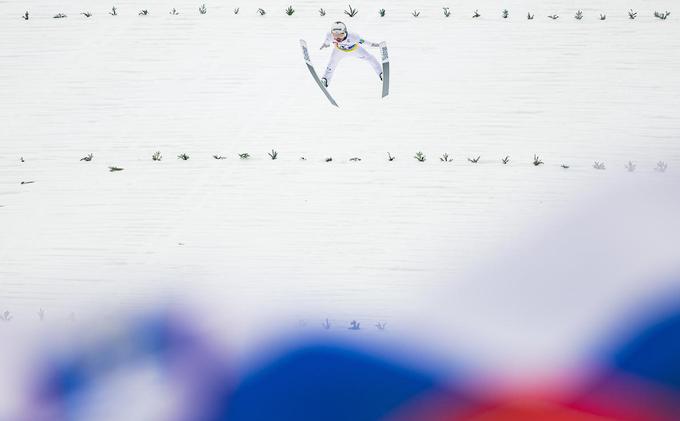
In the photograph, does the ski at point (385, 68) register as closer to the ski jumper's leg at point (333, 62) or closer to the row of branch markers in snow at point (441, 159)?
the ski jumper's leg at point (333, 62)

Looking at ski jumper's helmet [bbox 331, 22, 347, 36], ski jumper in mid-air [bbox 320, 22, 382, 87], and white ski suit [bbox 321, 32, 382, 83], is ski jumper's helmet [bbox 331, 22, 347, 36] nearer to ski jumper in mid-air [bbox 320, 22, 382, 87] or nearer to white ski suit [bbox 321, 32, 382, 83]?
ski jumper in mid-air [bbox 320, 22, 382, 87]

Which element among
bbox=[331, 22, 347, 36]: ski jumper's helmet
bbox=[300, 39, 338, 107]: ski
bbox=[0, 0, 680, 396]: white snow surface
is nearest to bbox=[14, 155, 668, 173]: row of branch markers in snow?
bbox=[0, 0, 680, 396]: white snow surface

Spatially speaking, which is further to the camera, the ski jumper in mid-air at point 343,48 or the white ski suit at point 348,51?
the white ski suit at point 348,51

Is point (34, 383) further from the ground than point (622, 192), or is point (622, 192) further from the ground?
point (622, 192)

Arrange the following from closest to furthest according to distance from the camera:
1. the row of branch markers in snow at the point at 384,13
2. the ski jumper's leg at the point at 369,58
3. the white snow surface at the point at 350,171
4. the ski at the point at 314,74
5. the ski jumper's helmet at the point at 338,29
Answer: the white snow surface at the point at 350,171 → the ski jumper's helmet at the point at 338,29 → the ski jumper's leg at the point at 369,58 → the ski at the point at 314,74 → the row of branch markers in snow at the point at 384,13

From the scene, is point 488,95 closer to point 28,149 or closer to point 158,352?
point 158,352

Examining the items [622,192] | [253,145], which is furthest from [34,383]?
[622,192]

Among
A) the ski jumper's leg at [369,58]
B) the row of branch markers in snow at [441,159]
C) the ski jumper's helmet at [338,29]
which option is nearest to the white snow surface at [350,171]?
the row of branch markers in snow at [441,159]
